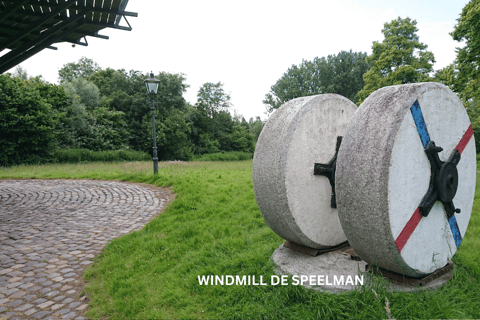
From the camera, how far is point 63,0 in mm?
6875

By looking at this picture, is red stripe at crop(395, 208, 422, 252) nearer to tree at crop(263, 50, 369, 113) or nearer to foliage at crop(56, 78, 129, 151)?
foliage at crop(56, 78, 129, 151)

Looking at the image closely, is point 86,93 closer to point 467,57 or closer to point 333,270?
point 467,57

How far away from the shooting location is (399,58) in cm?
2203

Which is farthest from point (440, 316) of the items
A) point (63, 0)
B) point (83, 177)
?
point (83, 177)

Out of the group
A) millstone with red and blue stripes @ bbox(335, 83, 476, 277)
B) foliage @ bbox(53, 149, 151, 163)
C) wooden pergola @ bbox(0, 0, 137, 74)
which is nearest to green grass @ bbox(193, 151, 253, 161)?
foliage @ bbox(53, 149, 151, 163)

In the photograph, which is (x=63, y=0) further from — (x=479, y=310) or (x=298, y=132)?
(x=479, y=310)

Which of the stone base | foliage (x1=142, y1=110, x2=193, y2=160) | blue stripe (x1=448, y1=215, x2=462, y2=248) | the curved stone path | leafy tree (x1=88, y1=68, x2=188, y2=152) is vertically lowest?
the curved stone path

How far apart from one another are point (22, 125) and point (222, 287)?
21.4m

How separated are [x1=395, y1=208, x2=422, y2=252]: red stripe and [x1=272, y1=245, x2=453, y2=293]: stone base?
0.43 meters

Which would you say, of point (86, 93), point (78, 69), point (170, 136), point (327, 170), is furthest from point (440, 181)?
point (78, 69)

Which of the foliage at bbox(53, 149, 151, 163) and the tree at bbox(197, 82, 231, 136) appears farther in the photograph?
the tree at bbox(197, 82, 231, 136)

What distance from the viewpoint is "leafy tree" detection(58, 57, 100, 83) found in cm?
5219

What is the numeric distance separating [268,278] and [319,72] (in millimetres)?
47814

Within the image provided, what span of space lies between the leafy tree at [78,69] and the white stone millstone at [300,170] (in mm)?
56611
